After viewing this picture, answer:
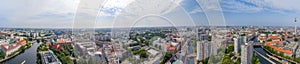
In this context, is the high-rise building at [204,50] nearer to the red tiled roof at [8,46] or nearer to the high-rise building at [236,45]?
the high-rise building at [236,45]

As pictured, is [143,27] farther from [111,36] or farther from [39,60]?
[39,60]

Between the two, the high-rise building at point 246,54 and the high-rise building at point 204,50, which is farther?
the high-rise building at point 246,54

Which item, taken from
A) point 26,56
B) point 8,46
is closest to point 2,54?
point 8,46

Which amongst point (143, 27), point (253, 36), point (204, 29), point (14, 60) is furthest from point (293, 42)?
point (14, 60)

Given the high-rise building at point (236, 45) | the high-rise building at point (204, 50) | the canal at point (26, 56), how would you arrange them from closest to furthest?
the high-rise building at point (204, 50)
the high-rise building at point (236, 45)
the canal at point (26, 56)

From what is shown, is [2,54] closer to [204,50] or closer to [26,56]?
[26,56]

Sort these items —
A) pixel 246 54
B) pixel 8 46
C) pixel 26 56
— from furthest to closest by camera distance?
pixel 26 56
pixel 8 46
pixel 246 54

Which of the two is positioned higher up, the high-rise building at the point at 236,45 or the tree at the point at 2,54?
the high-rise building at the point at 236,45

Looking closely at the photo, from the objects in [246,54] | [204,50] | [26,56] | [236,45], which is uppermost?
[204,50]

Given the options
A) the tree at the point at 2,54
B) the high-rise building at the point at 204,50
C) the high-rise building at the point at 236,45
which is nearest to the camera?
the high-rise building at the point at 204,50

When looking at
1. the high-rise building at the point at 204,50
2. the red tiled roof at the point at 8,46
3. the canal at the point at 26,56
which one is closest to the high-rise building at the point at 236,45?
the high-rise building at the point at 204,50

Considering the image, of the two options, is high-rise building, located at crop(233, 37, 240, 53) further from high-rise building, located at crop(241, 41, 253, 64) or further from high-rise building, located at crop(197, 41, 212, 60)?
high-rise building, located at crop(197, 41, 212, 60)
